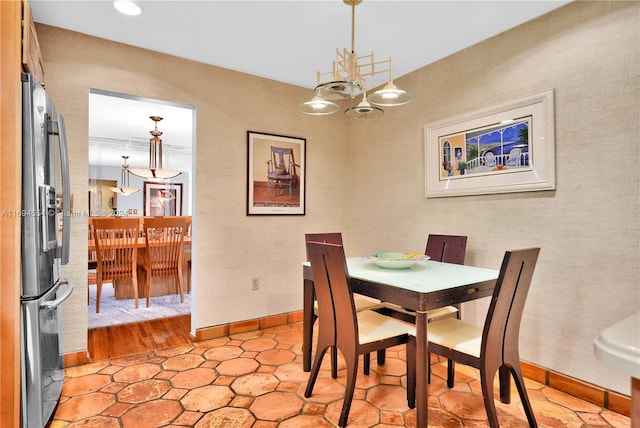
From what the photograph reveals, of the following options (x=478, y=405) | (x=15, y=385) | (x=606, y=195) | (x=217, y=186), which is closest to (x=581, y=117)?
(x=606, y=195)

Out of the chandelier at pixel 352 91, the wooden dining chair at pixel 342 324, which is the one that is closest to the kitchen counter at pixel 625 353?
the wooden dining chair at pixel 342 324

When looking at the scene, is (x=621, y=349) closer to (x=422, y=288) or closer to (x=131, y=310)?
(x=422, y=288)

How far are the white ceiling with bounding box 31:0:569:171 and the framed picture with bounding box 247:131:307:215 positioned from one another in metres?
0.74

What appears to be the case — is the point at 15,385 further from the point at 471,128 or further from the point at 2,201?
the point at 471,128

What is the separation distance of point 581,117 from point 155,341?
11.5 feet

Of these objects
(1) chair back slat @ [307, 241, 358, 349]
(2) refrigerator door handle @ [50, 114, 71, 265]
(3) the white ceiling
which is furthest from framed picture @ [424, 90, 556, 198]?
(2) refrigerator door handle @ [50, 114, 71, 265]

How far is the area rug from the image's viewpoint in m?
3.62

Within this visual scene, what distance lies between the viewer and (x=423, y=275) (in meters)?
2.00

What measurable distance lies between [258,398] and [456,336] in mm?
1192

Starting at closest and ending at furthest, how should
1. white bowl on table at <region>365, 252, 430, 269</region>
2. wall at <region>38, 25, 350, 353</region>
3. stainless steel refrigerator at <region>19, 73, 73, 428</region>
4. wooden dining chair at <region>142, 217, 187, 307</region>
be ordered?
stainless steel refrigerator at <region>19, 73, 73, 428</region> → white bowl on table at <region>365, 252, 430, 269</region> → wall at <region>38, 25, 350, 353</region> → wooden dining chair at <region>142, 217, 187, 307</region>

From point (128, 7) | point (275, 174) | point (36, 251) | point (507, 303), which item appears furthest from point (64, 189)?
point (507, 303)

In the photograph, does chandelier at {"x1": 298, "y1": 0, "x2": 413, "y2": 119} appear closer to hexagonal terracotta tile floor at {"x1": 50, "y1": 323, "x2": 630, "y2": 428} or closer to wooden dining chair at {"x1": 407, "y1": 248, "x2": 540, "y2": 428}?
wooden dining chair at {"x1": 407, "y1": 248, "x2": 540, "y2": 428}

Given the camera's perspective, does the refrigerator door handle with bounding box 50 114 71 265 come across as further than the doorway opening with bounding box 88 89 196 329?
No

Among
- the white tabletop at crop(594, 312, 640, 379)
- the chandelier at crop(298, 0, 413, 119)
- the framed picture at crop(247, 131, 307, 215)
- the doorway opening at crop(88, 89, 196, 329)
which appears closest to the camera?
the white tabletop at crop(594, 312, 640, 379)
